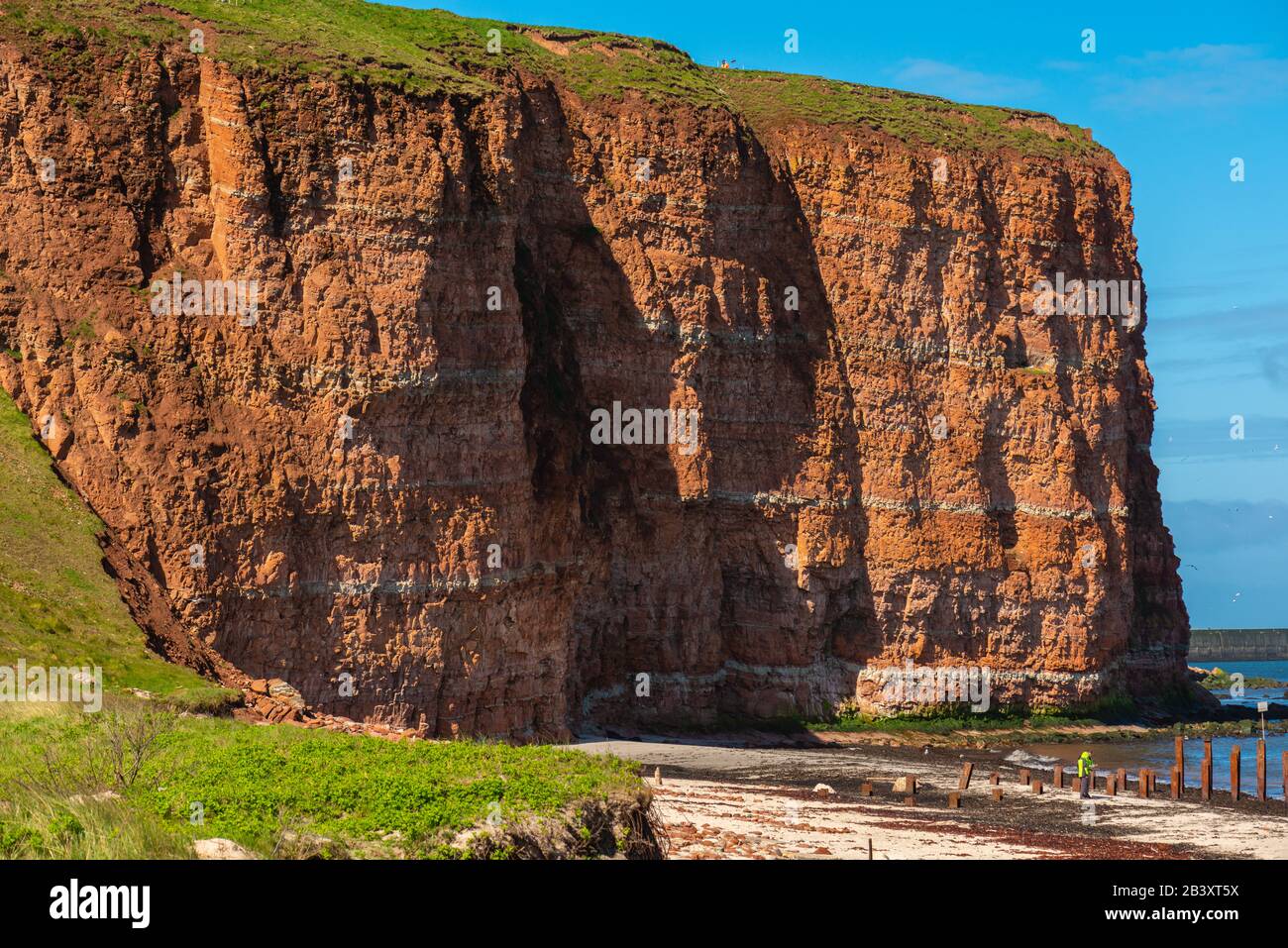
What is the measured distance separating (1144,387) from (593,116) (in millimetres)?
35602

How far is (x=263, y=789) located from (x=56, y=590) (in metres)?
19.7

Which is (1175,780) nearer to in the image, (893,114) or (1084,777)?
Result: (1084,777)

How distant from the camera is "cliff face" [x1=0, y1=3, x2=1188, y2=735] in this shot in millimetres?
51062

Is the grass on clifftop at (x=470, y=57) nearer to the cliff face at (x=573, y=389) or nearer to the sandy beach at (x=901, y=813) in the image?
the cliff face at (x=573, y=389)

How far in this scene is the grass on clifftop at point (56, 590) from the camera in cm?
3856

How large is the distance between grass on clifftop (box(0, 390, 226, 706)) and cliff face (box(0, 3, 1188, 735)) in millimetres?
1602

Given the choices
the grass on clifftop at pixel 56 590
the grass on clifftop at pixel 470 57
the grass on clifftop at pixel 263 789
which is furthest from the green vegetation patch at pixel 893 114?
the grass on clifftop at pixel 263 789

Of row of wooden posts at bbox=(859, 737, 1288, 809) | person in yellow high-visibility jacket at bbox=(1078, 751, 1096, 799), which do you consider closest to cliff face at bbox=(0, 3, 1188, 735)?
row of wooden posts at bbox=(859, 737, 1288, 809)

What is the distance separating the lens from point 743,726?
66562 mm

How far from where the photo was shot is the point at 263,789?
25.4 m

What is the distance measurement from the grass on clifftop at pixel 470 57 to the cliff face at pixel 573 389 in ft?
2.32

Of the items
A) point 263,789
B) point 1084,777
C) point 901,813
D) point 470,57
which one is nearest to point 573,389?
point 470,57

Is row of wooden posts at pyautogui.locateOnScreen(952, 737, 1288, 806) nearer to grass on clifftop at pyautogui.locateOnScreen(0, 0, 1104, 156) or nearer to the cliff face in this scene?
the cliff face

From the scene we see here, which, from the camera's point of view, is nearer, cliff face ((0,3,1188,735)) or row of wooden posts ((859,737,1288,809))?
cliff face ((0,3,1188,735))
